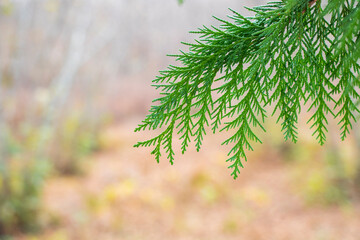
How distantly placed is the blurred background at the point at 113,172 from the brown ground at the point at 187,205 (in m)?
0.03

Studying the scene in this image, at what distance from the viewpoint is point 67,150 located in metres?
11.2

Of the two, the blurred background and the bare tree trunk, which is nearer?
the blurred background

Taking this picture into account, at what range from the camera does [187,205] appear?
9609mm

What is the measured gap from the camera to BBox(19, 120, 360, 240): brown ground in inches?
300

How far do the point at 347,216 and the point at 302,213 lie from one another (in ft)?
3.47

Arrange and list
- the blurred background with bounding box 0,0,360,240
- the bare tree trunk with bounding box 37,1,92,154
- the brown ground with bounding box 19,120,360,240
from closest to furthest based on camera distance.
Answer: the blurred background with bounding box 0,0,360,240 < the brown ground with bounding box 19,120,360,240 < the bare tree trunk with bounding box 37,1,92,154

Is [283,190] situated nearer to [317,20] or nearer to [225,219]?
[225,219]

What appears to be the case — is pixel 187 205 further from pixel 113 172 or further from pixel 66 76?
pixel 66 76

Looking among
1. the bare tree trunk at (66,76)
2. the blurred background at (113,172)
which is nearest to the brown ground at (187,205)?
the blurred background at (113,172)

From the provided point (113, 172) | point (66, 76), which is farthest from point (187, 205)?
point (66, 76)

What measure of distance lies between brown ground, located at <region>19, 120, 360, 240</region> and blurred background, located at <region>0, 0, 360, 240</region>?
33 millimetres

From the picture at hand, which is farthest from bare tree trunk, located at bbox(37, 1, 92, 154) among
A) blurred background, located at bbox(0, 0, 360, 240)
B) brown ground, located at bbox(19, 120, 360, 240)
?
brown ground, located at bbox(19, 120, 360, 240)

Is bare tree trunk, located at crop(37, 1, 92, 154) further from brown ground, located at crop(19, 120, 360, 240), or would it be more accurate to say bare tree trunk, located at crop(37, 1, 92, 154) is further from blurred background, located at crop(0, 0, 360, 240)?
brown ground, located at crop(19, 120, 360, 240)

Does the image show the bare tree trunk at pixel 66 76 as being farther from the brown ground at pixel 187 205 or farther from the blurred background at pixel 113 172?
the brown ground at pixel 187 205
